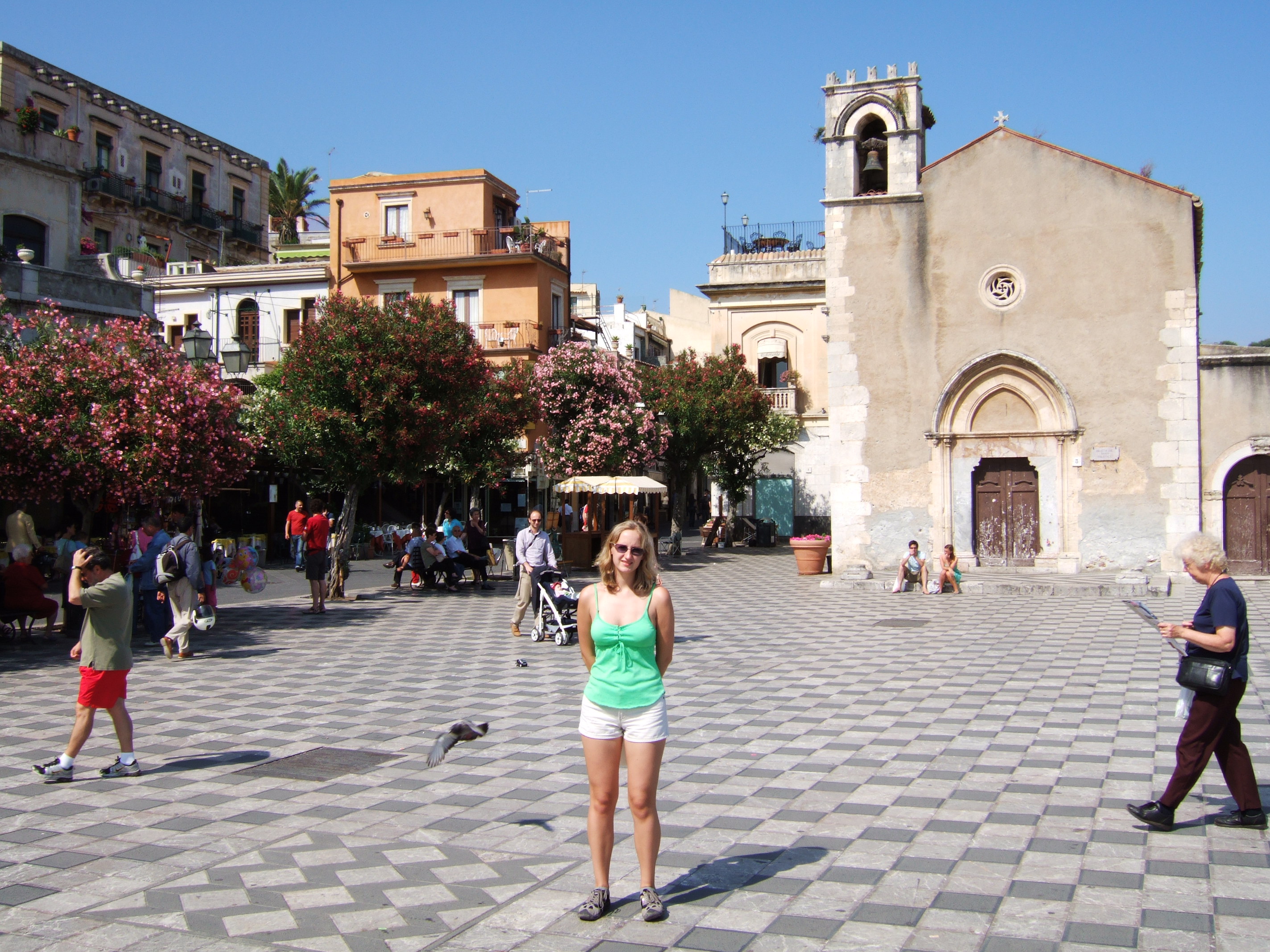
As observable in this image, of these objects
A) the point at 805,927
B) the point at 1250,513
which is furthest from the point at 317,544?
the point at 1250,513

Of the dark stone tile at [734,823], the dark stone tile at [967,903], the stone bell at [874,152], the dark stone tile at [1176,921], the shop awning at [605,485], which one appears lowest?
the dark stone tile at [734,823]

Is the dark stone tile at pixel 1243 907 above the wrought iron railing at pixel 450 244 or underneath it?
underneath

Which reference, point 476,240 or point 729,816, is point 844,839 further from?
point 476,240

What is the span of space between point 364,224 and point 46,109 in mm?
10509

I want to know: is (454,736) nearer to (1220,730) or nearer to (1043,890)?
(1043,890)

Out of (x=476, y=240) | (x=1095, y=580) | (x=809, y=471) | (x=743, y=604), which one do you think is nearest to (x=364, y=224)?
(x=476, y=240)

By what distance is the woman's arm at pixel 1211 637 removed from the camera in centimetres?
568

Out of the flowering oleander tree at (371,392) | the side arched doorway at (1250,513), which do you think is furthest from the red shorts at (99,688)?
the side arched doorway at (1250,513)

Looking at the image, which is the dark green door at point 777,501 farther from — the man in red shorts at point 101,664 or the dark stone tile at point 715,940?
the dark stone tile at point 715,940

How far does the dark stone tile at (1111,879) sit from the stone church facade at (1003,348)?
16352mm

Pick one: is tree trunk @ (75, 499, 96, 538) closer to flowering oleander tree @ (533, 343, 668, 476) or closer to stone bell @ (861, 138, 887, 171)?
flowering oleander tree @ (533, 343, 668, 476)

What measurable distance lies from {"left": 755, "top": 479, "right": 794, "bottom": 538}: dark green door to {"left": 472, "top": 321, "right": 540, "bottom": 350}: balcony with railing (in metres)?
9.43

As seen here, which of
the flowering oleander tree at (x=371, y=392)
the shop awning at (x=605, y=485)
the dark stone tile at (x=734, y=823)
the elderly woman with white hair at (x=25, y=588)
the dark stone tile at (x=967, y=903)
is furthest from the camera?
the shop awning at (x=605, y=485)

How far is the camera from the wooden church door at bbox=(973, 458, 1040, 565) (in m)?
21.2
